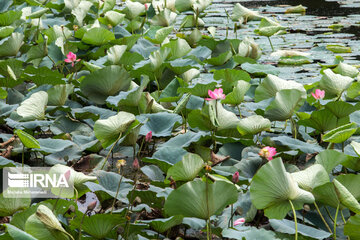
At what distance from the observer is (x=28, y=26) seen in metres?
3.75

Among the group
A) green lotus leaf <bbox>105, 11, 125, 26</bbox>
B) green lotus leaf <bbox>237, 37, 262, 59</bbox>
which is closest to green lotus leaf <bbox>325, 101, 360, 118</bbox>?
green lotus leaf <bbox>237, 37, 262, 59</bbox>

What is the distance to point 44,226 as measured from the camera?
116 cm

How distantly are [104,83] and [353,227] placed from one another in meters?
1.26

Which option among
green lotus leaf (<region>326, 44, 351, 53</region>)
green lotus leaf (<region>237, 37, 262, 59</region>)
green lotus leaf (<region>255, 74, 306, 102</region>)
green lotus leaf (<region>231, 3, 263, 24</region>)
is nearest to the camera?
green lotus leaf (<region>255, 74, 306, 102</region>)

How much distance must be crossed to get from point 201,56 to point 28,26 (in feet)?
4.67

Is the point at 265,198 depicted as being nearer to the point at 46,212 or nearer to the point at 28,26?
the point at 46,212

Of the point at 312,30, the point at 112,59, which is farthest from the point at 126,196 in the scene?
the point at 312,30

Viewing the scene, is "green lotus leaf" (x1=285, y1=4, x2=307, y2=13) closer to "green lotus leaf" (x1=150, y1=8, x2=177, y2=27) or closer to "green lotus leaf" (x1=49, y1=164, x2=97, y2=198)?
"green lotus leaf" (x1=150, y1=8, x2=177, y2=27)

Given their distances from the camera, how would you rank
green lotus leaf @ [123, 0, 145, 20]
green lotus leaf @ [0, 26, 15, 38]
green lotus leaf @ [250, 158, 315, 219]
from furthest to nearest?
green lotus leaf @ [123, 0, 145, 20] < green lotus leaf @ [0, 26, 15, 38] < green lotus leaf @ [250, 158, 315, 219]

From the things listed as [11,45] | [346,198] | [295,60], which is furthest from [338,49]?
[346,198]

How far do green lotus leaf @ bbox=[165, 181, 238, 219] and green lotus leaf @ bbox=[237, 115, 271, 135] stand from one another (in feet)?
1.87

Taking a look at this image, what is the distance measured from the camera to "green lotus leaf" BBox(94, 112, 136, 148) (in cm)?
157

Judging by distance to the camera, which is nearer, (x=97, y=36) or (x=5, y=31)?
(x=97, y=36)

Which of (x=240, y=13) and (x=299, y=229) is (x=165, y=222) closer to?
(x=299, y=229)
